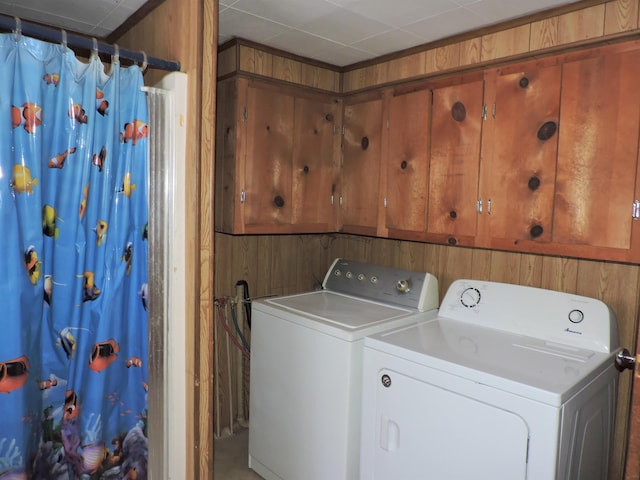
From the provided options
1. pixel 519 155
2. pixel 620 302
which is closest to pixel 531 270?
pixel 620 302

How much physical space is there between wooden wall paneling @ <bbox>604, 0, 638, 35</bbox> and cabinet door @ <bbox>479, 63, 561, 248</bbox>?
0.73 feet

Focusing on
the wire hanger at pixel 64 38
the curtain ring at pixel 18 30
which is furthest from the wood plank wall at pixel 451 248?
the curtain ring at pixel 18 30

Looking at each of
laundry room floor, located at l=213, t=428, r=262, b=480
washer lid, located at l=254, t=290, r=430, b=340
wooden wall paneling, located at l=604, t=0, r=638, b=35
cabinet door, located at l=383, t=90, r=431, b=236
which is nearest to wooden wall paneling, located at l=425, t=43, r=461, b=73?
cabinet door, located at l=383, t=90, r=431, b=236

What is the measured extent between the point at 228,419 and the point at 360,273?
1236 millimetres

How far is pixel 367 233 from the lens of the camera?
2629 mm

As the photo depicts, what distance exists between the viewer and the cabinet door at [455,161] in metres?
2.13

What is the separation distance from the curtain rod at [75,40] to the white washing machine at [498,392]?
1325 mm

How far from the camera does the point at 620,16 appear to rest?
1.70 meters

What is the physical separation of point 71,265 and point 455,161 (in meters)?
1.68

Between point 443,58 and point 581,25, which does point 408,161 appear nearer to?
point 443,58

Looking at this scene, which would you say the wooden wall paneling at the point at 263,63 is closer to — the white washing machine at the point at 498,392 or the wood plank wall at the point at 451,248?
the wood plank wall at the point at 451,248

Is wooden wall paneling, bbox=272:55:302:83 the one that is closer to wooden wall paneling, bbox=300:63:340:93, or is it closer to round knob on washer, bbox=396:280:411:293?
wooden wall paneling, bbox=300:63:340:93

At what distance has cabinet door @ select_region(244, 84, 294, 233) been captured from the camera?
239 centimetres

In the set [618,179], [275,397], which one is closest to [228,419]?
[275,397]
